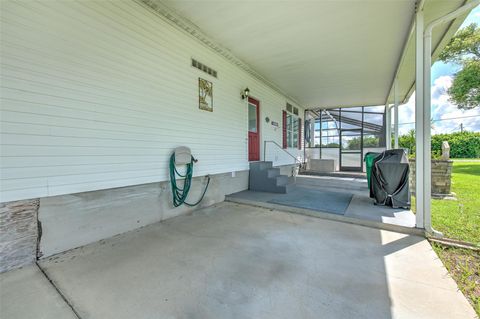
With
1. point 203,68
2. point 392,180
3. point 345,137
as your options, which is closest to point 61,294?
point 203,68

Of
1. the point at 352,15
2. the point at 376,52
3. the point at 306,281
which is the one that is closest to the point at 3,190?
the point at 306,281

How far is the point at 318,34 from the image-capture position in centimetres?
407

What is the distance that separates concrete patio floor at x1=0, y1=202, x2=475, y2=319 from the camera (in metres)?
1.57

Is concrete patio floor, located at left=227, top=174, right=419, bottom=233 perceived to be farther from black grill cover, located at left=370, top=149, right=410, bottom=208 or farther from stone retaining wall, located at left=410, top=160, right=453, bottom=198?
stone retaining wall, located at left=410, top=160, right=453, bottom=198

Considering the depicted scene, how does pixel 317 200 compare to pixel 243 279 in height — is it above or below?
above

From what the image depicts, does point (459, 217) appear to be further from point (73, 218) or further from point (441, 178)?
point (73, 218)

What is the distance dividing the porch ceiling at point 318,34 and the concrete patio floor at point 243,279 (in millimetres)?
3484

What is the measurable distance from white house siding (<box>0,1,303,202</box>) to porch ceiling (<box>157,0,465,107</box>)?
836 millimetres

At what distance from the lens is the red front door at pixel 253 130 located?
243 inches

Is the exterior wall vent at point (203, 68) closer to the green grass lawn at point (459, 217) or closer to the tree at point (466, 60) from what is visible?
the green grass lawn at point (459, 217)

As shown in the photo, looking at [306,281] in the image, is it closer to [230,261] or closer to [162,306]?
[230,261]

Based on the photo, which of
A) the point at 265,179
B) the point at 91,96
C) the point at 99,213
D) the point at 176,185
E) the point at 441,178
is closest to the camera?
the point at 91,96

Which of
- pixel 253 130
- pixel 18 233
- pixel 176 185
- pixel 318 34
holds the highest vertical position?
pixel 318 34

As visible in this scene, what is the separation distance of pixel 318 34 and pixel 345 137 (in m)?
7.49
